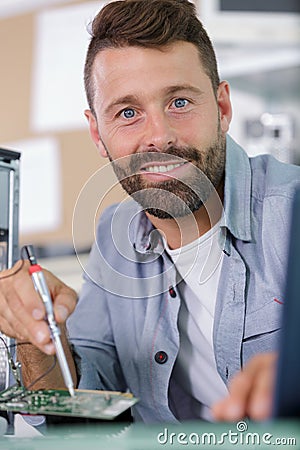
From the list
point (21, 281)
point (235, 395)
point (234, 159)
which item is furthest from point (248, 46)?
point (235, 395)

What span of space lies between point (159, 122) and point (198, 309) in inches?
10.6

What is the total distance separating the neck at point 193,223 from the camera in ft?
3.02

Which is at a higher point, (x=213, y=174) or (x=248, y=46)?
(x=248, y=46)

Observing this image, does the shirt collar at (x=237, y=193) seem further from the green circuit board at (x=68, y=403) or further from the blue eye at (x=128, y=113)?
the green circuit board at (x=68, y=403)

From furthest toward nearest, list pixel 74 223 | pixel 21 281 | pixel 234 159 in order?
pixel 234 159 → pixel 74 223 → pixel 21 281

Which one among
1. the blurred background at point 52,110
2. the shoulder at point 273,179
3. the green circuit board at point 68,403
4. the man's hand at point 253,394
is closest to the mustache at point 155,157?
the shoulder at point 273,179

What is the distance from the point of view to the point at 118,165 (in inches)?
36.3

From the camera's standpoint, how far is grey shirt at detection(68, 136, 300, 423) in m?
0.86

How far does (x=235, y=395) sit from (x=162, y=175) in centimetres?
49

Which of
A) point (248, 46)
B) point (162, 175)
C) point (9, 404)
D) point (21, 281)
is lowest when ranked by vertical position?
point (9, 404)

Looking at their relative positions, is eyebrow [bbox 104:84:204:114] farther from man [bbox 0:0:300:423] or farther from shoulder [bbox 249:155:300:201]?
shoulder [bbox 249:155:300:201]

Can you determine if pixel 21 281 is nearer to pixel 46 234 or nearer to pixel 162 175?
pixel 162 175

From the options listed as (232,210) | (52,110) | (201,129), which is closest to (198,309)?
(232,210)

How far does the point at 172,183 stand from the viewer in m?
0.89
